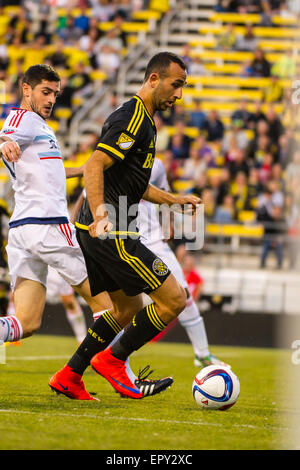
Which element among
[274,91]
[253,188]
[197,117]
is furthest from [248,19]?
[253,188]

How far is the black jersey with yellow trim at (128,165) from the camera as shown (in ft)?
19.8

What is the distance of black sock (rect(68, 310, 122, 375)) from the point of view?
6.51m

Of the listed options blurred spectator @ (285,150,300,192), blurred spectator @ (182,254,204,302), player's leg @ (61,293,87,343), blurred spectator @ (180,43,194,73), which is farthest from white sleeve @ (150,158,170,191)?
blurred spectator @ (180,43,194,73)

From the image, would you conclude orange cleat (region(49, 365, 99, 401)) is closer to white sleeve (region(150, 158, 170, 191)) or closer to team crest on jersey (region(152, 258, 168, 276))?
team crest on jersey (region(152, 258, 168, 276))

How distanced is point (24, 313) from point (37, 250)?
0.54 metres

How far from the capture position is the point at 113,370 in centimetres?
673

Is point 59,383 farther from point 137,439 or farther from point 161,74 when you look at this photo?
point 161,74

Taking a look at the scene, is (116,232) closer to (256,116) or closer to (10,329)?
(10,329)

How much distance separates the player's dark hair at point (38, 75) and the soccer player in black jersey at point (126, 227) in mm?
840

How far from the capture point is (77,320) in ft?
36.7

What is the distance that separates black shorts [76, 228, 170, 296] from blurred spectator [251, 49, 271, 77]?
14.6m

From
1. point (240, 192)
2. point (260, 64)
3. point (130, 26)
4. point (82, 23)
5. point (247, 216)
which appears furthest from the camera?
point (82, 23)

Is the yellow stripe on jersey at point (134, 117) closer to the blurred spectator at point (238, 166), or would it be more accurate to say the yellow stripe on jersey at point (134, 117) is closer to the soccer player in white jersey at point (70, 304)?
the soccer player in white jersey at point (70, 304)

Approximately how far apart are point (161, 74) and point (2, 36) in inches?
744
